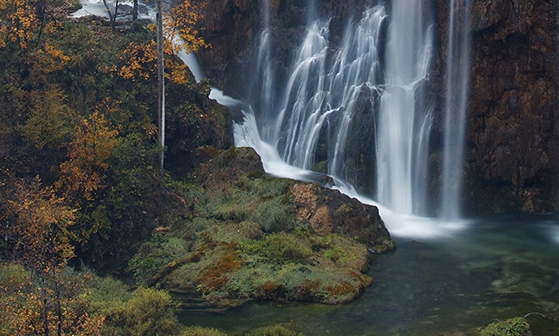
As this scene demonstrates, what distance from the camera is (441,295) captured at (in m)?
16.2

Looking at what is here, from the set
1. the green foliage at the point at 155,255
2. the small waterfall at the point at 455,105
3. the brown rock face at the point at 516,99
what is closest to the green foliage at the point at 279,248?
the green foliage at the point at 155,255

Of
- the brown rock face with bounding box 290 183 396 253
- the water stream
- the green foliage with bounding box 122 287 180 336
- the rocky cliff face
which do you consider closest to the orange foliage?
the water stream

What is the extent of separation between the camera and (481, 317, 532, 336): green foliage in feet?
42.3

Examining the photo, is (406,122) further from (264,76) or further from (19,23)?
(19,23)

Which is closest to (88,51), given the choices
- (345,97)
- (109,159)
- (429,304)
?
(109,159)

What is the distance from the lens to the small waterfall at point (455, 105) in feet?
A: 82.2

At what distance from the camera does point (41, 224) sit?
1516 centimetres

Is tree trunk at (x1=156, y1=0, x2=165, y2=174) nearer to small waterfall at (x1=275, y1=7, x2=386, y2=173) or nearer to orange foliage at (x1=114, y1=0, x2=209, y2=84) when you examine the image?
orange foliage at (x1=114, y1=0, x2=209, y2=84)

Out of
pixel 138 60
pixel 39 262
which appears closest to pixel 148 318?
pixel 39 262

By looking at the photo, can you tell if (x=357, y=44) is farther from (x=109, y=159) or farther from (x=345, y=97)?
(x=109, y=159)

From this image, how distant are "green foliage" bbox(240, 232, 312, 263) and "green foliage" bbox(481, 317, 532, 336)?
5.67 m

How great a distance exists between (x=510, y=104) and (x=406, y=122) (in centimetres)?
417

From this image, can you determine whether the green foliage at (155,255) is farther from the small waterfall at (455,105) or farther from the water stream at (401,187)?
the small waterfall at (455,105)

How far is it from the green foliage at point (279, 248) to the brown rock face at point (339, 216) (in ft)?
5.56
